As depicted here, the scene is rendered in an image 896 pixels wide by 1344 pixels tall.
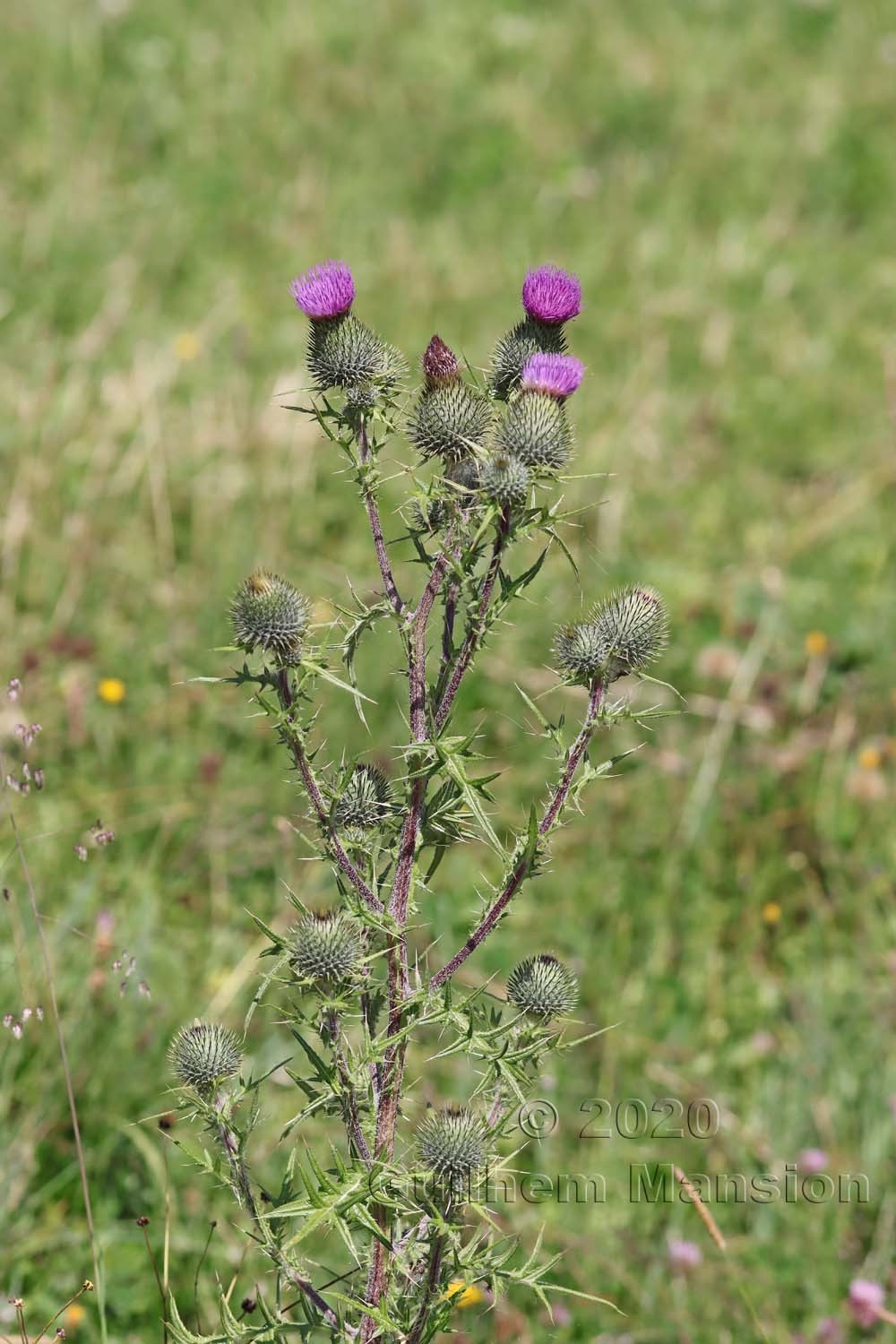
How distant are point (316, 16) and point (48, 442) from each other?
5.07 meters

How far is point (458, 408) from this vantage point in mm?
2035

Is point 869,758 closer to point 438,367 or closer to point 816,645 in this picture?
point 816,645

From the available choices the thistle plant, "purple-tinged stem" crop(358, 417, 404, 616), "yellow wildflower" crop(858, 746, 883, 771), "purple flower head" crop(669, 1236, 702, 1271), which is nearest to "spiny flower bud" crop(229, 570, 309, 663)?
the thistle plant

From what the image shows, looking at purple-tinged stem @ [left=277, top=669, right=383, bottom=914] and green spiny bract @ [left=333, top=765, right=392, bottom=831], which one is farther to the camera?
green spiny bract @ [left=333, top=765, right=392, bottom=831]

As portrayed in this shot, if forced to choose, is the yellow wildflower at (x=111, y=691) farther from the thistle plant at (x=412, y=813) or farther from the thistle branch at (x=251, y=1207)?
the thistle branch at (x=251, y=1207)

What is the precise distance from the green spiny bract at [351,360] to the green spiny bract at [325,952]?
2.52ft

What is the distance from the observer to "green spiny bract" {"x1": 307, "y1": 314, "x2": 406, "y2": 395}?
6.64ft

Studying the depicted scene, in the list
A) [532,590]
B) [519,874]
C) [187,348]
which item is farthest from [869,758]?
[187,348]

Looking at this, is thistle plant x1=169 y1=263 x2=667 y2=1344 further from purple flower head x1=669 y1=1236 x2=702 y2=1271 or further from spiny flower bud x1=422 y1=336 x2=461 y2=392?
purple flower head x1=669 y1=1236 x2=702 y2=1271

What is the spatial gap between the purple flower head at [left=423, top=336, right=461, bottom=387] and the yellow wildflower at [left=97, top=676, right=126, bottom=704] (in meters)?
2.33

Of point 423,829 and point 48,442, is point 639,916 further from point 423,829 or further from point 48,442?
point 48,442

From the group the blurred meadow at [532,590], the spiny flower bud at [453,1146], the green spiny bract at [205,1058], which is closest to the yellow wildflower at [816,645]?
the blurred meadow at [532,590]

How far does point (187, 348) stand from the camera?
5.85 metres

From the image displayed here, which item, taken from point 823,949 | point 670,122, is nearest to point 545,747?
point 823,949
